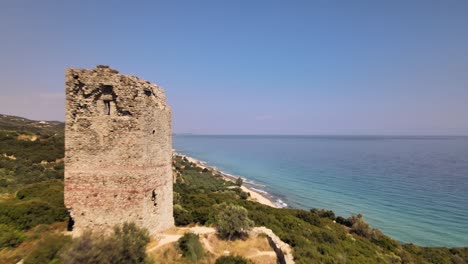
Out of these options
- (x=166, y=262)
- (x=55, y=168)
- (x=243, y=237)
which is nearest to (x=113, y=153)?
(x=166, y=262)

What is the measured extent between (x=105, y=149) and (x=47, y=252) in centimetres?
334

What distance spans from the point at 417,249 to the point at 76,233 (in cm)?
2391

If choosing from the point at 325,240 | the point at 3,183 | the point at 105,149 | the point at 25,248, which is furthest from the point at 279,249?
the point at 3,183

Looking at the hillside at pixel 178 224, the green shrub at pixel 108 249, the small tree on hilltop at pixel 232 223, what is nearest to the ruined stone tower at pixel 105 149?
the green shrub at pixel 108 249

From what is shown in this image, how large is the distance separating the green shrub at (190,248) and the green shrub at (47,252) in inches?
156

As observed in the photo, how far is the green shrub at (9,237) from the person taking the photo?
31.1 ft

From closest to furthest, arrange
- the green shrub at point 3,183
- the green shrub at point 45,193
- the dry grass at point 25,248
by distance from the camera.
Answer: the dry grass at point 25,248
the green shrub at point 45,193
the green shrub at point 3,183

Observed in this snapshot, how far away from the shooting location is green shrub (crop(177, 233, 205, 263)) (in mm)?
9508

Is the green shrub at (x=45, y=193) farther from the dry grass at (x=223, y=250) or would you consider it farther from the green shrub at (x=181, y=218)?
the dry grass at (x=223, y=250)

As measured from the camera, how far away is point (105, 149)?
7941 mm

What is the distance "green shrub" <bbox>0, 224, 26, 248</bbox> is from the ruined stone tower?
4135 mm

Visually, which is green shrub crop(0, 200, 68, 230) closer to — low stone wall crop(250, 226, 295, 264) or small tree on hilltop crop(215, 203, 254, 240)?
small tree on hilltop crop(215, 203, 254, 240)

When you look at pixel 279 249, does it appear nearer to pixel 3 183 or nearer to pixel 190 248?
pixel 190 248

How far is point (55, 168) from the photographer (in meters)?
27.5
